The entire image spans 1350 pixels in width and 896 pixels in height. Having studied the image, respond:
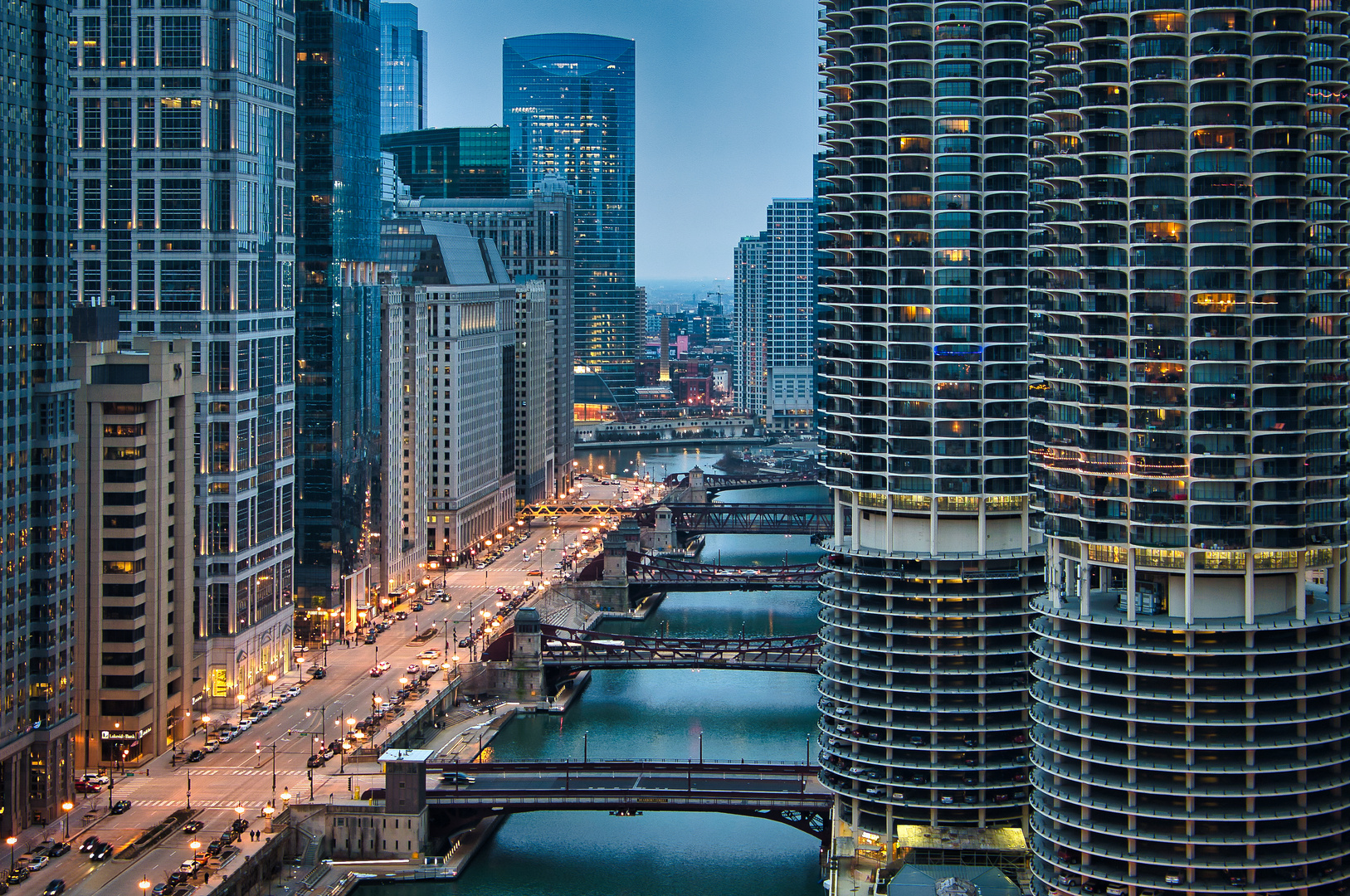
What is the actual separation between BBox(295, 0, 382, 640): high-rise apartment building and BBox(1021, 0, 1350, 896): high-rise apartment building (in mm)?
104446

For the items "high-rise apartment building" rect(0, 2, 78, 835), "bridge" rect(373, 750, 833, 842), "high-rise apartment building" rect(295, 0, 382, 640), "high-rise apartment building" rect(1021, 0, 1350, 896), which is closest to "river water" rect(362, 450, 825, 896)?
"bridge" rect(373, 750, 833, 842)

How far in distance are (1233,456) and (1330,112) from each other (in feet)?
62.0

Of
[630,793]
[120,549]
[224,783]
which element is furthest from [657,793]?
[120,549]

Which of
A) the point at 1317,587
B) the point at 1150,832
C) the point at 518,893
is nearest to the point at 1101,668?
the point at 1150,832

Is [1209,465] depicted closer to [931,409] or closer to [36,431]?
[931,409]

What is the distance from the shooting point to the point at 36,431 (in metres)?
126

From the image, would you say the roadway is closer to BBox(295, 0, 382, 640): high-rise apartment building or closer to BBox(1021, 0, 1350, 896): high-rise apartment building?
BBox(295, 0, 382, 640): high-rise apartment building

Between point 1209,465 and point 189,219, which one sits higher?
point 189,219

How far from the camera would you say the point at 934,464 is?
12319cm

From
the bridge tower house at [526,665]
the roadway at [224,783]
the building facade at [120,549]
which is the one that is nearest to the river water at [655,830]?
the bridge tower house at [526,665]

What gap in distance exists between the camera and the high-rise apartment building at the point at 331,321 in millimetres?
185625

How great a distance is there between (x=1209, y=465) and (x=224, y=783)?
3074 inches

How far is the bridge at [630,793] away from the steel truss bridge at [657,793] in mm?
59

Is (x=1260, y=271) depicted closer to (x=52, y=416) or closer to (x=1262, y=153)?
(x=1262, y=153)
